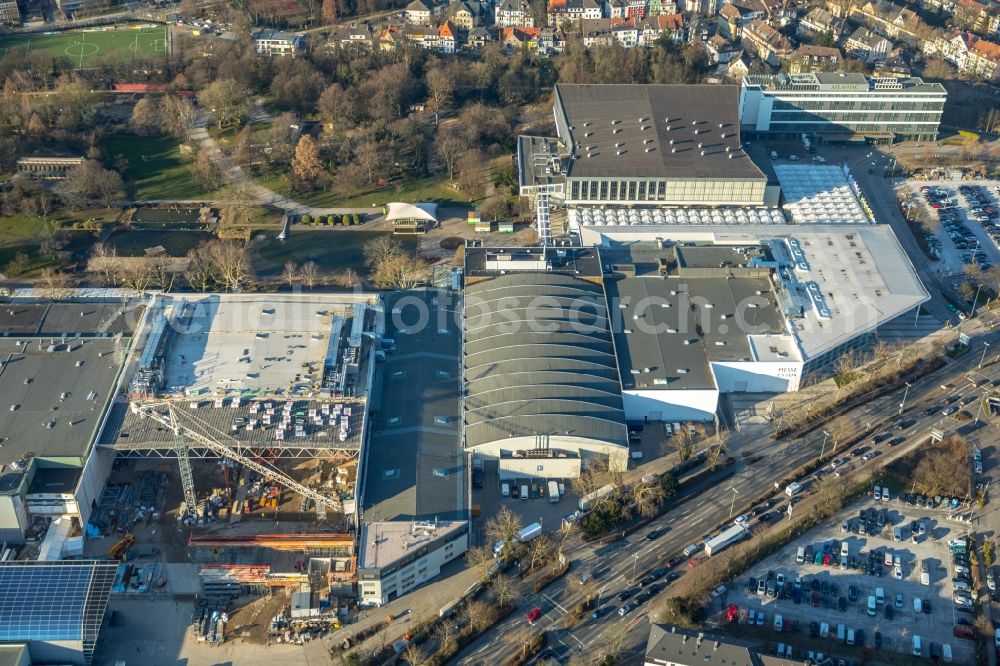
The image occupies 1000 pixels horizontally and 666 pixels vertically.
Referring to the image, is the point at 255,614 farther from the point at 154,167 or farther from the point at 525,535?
the point at 154,167

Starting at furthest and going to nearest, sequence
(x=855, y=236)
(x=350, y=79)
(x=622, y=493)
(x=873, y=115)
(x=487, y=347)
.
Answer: (x=350, y=79) → (x=873, y=115) → (x=855, y=236) → (x=487, y=347) → (x=622, y=493)

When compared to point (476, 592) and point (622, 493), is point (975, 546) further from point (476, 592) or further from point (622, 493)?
point (476, 592)

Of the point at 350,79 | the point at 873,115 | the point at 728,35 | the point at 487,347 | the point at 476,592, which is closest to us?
the point at 476,592

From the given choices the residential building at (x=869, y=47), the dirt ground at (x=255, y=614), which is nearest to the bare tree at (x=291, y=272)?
the dirt ground at (x=255, y=614)

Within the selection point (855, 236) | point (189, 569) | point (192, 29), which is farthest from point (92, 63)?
point (855, 236)

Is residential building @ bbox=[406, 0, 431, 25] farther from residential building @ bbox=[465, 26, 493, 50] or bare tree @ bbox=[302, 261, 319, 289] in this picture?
bare tree @ bbox=[302, 261, 319, 289]

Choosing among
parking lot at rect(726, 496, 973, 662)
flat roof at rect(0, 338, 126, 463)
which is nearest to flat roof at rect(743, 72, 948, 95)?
parking lot at rect(726, 496, 973, 662)

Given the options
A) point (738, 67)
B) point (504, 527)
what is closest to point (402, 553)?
point (504, 527)
